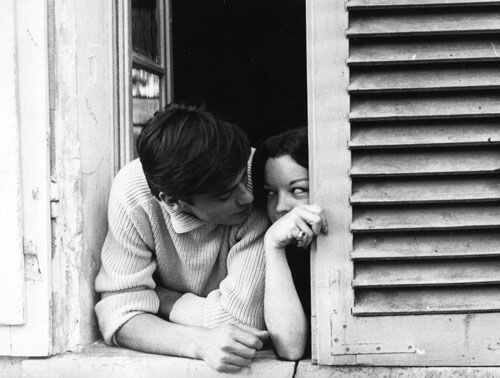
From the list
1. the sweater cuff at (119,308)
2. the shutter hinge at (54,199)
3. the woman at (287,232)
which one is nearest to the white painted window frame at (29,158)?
the shutter hinge at (54,199)

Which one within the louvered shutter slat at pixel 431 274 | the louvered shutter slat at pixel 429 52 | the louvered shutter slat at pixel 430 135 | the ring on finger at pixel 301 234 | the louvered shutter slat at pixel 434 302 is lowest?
the louvered shutter slat at pixel 434 302

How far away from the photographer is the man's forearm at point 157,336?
1924 mm

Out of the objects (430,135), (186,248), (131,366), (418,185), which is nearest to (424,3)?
(430,135)

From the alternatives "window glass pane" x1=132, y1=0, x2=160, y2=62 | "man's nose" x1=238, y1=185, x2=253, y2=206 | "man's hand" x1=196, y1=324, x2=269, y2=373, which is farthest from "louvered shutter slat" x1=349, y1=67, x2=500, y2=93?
"window glass pane" x1=132, y1=0, x2=160, y2=62

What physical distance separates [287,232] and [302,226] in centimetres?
6

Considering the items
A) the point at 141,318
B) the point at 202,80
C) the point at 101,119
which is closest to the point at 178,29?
the point at 202,80

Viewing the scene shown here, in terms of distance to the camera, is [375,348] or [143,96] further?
[143,96]

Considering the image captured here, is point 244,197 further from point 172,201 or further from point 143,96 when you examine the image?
point 143,96

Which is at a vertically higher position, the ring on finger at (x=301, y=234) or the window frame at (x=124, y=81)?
the window frame at (x=124, y=81)

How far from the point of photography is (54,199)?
1938 mm

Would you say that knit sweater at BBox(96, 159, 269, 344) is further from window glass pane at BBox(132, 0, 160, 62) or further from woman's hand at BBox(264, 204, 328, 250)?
window glass pane at BBox(132, 0, 160, 62)

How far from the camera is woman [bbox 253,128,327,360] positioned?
6.00 ft

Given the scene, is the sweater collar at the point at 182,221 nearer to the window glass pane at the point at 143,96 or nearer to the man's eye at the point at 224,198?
the man's eye at the point at 224,198

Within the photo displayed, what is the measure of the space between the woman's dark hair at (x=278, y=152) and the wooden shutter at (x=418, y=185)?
288mm
